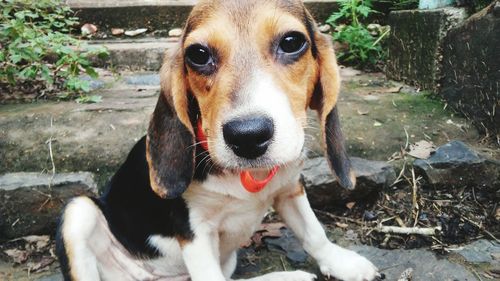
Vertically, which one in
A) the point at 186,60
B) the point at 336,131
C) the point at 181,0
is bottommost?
the point at 181,0

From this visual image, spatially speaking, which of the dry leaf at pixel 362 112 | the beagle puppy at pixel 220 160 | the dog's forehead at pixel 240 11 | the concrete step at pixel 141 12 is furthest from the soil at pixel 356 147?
the concrete step at pixel 141 12

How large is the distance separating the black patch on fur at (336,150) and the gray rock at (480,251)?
84cm

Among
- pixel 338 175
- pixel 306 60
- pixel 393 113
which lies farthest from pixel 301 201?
pixel 393 113

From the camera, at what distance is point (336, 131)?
2.32 m

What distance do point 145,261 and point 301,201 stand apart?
3.05 ft

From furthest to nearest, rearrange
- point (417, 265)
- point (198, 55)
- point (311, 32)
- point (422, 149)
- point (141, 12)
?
1. point (141, 12)
2. point (422, 149)
3. point (417, 265)
4. point (311, 32)
5. point (198, 55)

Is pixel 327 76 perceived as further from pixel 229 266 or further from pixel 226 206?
pixel 229 266

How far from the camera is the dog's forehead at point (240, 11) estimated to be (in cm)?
203

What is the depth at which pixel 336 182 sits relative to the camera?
124 inches

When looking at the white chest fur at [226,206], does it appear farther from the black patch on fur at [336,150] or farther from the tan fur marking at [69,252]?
the tan fur marking at [69,252]


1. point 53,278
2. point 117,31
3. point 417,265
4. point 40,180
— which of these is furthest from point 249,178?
point 117,31

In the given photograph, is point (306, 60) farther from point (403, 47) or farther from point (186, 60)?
point (403, 47)

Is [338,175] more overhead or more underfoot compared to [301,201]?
more overhead

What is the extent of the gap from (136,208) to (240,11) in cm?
119
